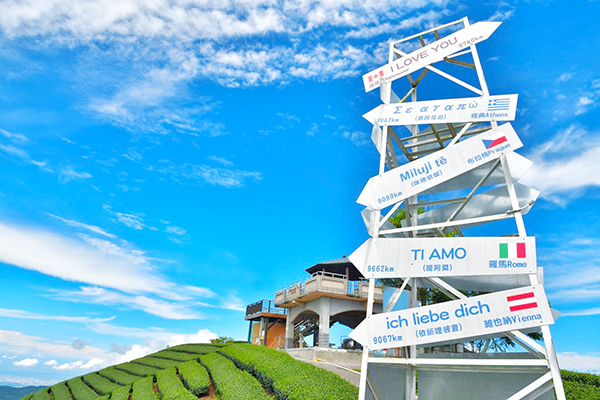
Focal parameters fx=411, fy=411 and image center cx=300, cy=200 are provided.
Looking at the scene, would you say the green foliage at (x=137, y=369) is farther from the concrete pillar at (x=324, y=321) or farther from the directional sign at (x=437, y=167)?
the directional sign at (x=437, y=167)

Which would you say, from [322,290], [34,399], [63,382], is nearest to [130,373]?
[34,399]

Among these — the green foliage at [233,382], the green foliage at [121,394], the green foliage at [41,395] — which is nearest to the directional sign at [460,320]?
the green foliage at [233,382]

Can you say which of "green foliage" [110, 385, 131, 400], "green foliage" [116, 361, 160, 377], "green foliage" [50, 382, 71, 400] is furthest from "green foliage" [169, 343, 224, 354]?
"green foliage" [50, 382, 71, 400]

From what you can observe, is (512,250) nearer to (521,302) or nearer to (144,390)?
(521,302)

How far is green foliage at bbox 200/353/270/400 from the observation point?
432 inches

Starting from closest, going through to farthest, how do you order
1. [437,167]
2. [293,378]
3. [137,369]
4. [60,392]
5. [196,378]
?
[437,167], [293,378], [196,378], [60,392], [137,369]

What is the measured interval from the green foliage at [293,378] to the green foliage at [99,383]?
22.7 ft

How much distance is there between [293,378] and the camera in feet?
37.2

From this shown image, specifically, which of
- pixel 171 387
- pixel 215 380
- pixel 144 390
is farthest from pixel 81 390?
pixel 215 380

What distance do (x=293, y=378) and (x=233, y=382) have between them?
231cm

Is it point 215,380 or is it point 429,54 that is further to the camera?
point 215,380

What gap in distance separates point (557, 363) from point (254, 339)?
98.2ft

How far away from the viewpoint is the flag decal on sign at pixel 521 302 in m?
6.78

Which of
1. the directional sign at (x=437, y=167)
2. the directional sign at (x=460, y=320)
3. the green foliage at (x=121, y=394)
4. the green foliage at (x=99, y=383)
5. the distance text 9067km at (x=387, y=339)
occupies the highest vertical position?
the directional sign at (x=437, y=167)
